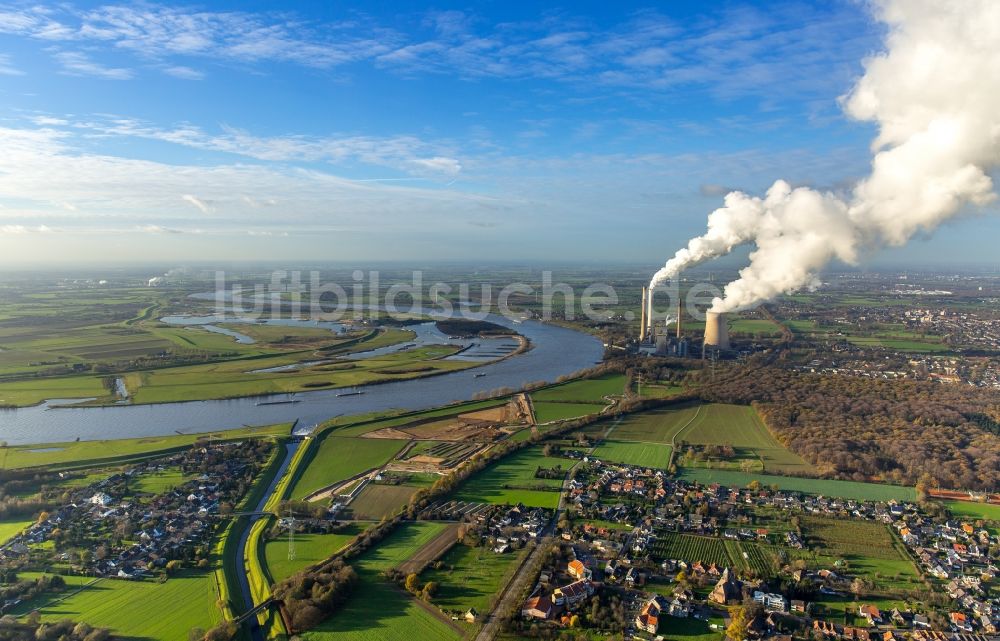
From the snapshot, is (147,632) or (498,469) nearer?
(147,632)

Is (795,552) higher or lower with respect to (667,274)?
lower

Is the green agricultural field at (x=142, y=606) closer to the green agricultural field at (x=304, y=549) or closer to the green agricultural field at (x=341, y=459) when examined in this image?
the green agricultural field at (x=304, y=549)

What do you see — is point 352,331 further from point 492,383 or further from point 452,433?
point 452,433

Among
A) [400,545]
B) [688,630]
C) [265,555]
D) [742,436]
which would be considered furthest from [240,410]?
[688,630]

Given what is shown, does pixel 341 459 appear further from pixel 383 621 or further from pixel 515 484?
pixel 383 621

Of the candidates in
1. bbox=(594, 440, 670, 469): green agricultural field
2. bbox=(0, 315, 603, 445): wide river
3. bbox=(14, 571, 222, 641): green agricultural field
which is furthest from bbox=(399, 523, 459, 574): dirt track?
bbox=(0, 315, 603, 445): wide river

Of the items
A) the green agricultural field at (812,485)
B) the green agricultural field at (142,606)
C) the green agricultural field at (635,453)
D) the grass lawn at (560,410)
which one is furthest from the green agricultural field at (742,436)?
the green agricultural field at (142,606)

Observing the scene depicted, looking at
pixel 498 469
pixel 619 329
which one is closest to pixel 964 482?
pixel 498 469
